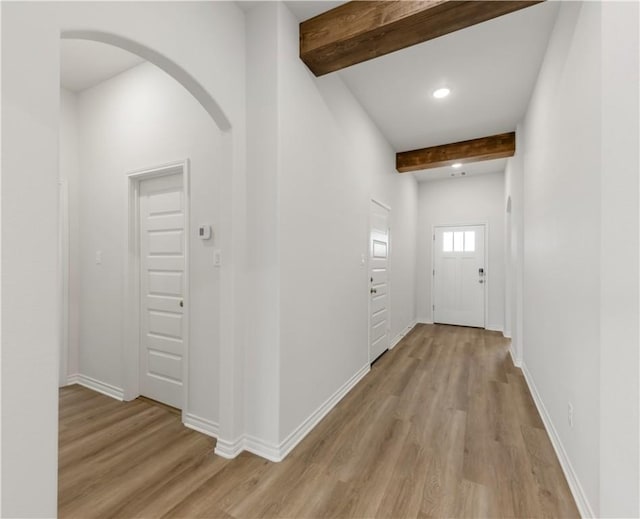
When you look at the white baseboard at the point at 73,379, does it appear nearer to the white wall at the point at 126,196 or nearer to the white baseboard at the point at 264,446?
the white wall at the point at 126,196

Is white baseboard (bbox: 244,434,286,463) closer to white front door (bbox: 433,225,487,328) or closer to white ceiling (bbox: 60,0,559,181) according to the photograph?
white ceiling (bbox: 60,0,559,181)

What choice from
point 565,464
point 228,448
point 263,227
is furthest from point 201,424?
point 565,464

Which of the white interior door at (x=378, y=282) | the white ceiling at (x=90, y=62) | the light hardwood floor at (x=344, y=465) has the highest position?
the white ceiling at (x=90, y=62)

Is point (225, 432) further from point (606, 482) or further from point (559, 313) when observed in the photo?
point (559, 313)

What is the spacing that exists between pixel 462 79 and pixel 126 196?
337 centimetres

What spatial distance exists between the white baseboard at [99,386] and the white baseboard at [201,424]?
895mm

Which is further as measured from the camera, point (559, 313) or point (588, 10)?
point (559, 313)

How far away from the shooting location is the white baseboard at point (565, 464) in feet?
5.14

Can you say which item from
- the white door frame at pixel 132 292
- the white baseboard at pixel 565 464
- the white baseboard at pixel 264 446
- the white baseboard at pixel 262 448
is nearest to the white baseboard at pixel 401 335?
the white baseboard at pixel 565 464

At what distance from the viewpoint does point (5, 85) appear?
1047 millimetres

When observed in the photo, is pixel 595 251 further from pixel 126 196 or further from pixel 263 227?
pixel 126 196

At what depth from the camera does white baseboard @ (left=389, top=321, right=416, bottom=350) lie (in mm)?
4736

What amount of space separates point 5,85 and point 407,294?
549cm

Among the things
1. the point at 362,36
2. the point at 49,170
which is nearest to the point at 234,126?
the point at 362,36
